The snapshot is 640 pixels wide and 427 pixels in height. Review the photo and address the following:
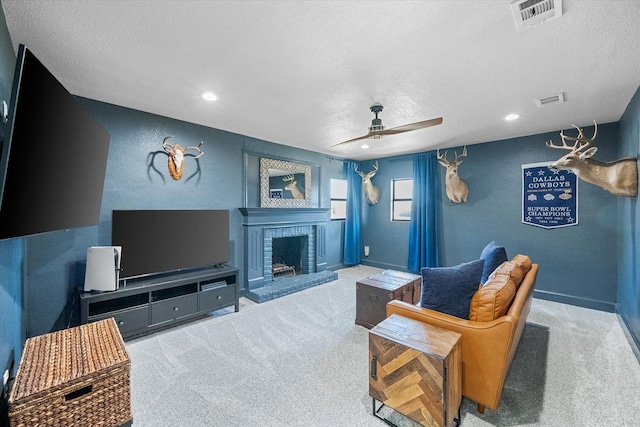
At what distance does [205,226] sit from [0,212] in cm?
248

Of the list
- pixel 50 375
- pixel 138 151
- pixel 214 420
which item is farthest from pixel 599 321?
pixel 138 151

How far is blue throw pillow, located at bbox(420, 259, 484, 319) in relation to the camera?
1.88m

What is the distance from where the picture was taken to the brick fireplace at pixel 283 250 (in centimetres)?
413

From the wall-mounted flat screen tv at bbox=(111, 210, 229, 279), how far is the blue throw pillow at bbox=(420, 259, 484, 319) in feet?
8.82

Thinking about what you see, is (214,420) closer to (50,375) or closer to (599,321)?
(50,375)

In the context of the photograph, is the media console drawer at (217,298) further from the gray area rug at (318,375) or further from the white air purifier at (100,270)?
the white air purifier at (100,270)

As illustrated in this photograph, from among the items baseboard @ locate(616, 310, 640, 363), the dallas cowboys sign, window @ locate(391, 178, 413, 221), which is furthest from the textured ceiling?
window @ locate(391, 178, 413, 221)

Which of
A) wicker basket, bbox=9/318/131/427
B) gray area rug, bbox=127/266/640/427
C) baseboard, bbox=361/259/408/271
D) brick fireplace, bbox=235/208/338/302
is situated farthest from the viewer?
baseboard, bbox=361/259/408/271

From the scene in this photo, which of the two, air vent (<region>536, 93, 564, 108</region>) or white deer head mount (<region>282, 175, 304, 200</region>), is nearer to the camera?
air vent (<region>536, 93, 564, 108</region>)

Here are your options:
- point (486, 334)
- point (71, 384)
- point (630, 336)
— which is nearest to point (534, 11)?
point (486, 334)

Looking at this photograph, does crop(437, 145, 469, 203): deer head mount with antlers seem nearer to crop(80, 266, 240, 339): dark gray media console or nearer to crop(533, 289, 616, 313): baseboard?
crop(533, 289, 616, 313): baseboard

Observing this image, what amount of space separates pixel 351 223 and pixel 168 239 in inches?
148

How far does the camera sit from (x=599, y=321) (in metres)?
3.25

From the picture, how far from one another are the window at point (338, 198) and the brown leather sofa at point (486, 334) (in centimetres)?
406
